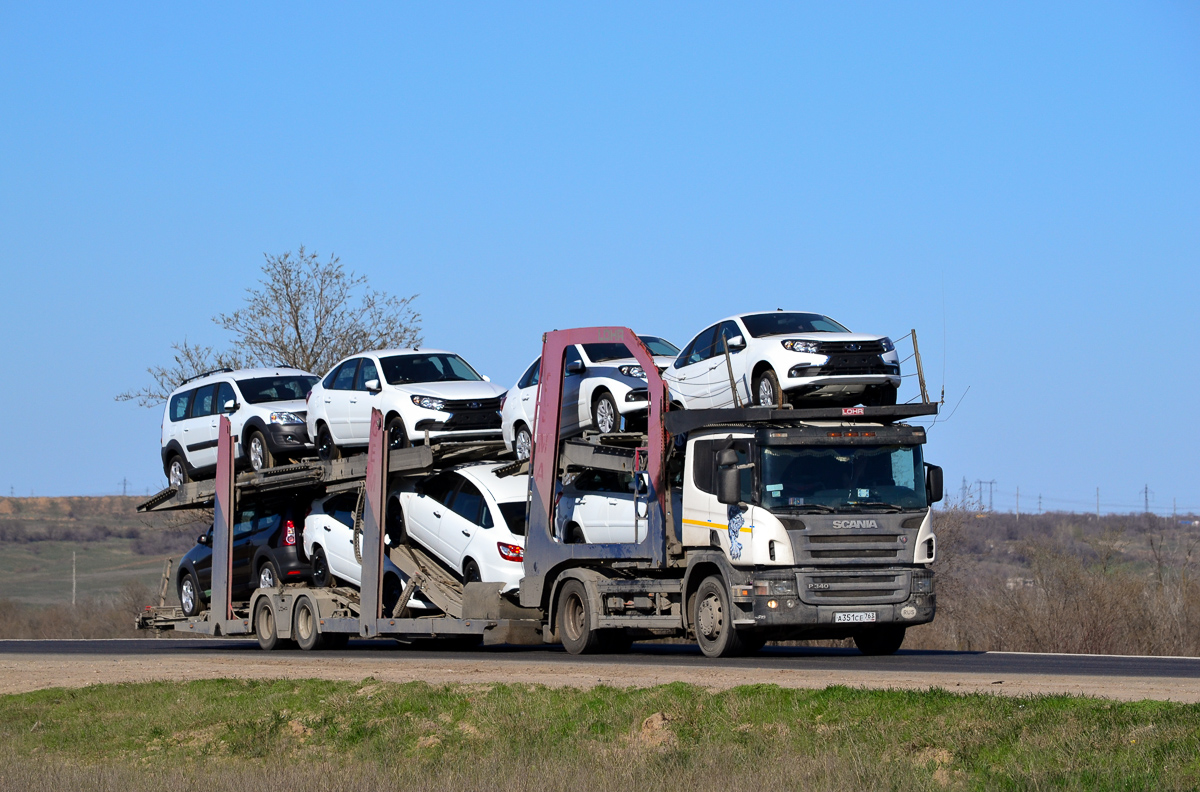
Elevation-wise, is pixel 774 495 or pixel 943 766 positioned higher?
pixel 774 495

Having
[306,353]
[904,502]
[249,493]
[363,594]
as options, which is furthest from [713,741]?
[306,353]

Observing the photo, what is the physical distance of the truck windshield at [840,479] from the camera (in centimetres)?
1575

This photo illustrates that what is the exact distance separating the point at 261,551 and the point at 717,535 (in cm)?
912

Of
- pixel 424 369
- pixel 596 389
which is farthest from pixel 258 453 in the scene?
pixel 596 389

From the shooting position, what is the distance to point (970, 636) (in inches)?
1082

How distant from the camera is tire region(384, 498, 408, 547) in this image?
20.3 meters

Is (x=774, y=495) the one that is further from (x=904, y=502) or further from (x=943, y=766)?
(x=943, y=766)

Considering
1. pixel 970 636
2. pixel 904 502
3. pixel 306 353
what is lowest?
pixel 970 636

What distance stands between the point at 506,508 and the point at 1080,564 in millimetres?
15403

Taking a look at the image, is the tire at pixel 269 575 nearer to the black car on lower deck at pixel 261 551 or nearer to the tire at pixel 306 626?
the black car on lower deck at pixel 261 551

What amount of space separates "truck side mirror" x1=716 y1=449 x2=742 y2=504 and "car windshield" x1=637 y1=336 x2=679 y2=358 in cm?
316

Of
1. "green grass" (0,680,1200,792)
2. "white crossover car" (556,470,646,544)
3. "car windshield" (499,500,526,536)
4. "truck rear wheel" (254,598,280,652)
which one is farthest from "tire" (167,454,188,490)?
"green grass" (0,680,1200,792)

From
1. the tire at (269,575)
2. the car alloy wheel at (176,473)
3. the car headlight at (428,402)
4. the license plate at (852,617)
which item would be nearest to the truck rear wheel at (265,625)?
the tire at (269,575)

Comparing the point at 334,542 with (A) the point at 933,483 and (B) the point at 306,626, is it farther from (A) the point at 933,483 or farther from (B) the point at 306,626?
(A) the point at 933,483
